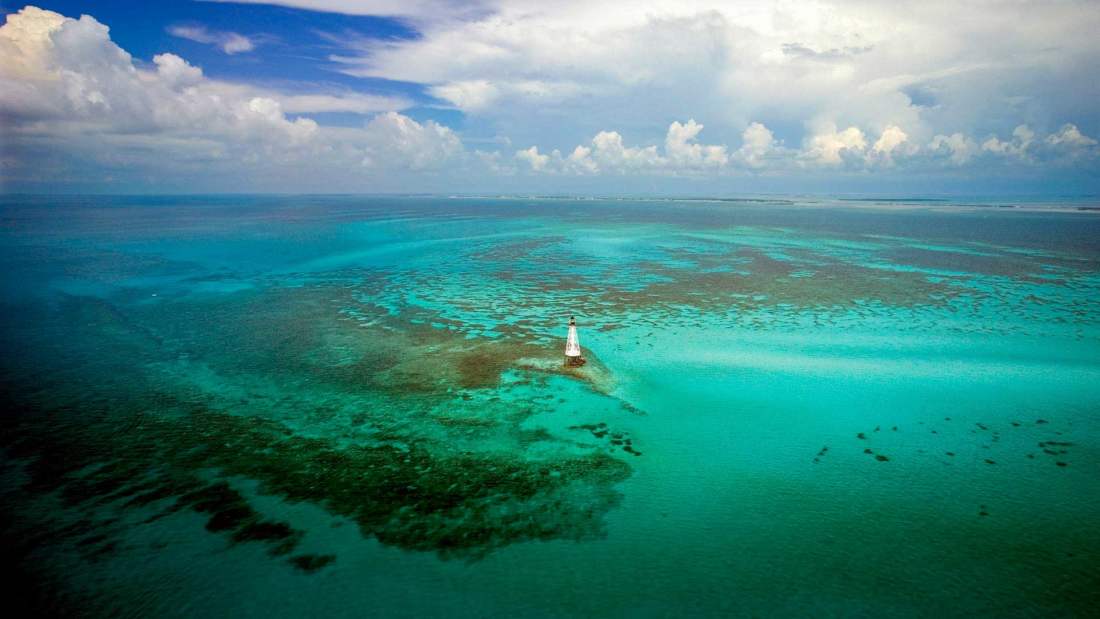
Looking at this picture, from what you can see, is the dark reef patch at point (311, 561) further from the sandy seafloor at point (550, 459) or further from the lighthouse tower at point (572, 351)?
the lighthouse tower at point (572, 351)

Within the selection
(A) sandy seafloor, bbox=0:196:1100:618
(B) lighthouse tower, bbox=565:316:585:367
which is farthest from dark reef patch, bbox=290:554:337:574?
(B) lighthouse tower, bbox=565:316:585:367

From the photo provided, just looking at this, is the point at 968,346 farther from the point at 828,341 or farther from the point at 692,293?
the point at 692,293

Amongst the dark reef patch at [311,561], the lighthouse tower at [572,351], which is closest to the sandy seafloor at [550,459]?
the dark reef patch at [311,561]

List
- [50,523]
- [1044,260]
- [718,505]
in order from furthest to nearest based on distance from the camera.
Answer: [1044,260] → [718,505] → [50,523]

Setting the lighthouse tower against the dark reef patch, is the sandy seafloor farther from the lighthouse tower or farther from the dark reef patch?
the lighthouse tower

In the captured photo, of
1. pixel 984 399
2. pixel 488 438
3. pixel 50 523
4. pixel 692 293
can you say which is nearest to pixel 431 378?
pixel 488 438

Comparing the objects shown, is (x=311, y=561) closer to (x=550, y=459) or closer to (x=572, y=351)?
(x=550, y=459)

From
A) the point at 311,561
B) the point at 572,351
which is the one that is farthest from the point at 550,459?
the point at 572,351

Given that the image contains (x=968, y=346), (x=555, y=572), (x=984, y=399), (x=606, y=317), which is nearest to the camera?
(x=555, y=572)
